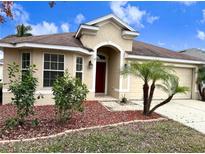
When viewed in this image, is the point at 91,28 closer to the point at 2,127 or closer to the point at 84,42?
the point at 84,42

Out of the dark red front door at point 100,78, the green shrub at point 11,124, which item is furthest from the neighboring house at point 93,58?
the green shrub at point 11,124

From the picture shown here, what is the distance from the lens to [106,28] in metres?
14.7

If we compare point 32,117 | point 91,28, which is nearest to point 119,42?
point 91,28

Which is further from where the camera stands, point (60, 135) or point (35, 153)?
point (60, 135)

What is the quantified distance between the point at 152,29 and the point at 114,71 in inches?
192

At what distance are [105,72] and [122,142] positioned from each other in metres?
10.7

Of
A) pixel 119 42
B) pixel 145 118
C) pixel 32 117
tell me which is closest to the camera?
pixel 32 117

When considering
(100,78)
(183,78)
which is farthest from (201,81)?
(100,78)

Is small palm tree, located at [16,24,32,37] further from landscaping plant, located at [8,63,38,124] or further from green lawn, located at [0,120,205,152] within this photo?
green lawn, located at [0,120,205,152]

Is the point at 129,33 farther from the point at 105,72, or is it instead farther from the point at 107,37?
the point at 105,72

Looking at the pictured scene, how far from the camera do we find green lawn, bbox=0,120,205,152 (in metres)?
5.86

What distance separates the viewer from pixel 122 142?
6.38 metres

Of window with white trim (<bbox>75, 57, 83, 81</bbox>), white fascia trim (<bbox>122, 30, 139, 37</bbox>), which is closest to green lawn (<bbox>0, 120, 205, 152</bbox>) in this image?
window with white trim (<bbox>75, 57, 83, 81</bbox>)

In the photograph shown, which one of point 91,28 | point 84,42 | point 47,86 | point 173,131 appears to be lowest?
point 173,131
